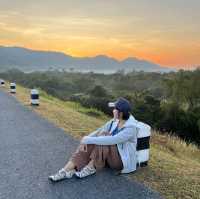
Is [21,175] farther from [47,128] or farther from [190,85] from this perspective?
[190,85]

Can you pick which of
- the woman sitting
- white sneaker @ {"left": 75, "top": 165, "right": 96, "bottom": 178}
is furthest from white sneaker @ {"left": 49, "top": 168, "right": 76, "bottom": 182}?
white sneaker @ {"left": 75, "top": 165, "right": 96, "bottom": 178}

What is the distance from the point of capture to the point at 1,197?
514 cm

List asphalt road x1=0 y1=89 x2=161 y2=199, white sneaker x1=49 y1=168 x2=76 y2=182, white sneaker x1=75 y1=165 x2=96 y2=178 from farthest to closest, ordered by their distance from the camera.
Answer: white sneaker x1=75 y1=165 x2=96 y2=178 < white sneaker x1=49 y1=168 x2=76 y2=182 < asphalt road x1=0 y1=89 x2=161 y2=199

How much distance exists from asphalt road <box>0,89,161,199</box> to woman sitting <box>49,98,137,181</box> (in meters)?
0.17

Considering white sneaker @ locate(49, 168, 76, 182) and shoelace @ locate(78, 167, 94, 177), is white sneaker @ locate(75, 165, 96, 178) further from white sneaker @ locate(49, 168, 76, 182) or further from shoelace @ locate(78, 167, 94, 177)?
white sneaker @ locate(49, 168, 76, 182)

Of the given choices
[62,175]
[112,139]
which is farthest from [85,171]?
[112,139]

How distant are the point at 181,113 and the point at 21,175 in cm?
2504

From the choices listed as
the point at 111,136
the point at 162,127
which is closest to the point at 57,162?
the point at 111,136

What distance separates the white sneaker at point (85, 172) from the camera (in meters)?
5.88

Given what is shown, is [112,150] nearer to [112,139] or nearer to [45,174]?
[112,139]

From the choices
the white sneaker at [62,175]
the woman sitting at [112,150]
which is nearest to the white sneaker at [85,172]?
the woman sitting at [112,150]

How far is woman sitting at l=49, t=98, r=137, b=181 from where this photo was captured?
235 inches

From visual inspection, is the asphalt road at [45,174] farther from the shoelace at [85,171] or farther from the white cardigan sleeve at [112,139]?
the white cardigan sleeve at [112,139]

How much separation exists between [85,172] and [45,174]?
2.35 feet
